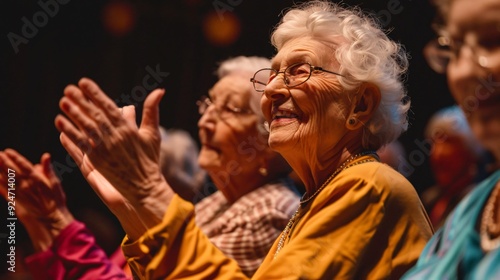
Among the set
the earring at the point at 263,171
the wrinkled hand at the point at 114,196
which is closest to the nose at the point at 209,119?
the earring at the point at 263,171

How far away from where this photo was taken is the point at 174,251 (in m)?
2.01

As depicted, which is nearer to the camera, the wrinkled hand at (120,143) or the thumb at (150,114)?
the wrinkled hand at (120,143)

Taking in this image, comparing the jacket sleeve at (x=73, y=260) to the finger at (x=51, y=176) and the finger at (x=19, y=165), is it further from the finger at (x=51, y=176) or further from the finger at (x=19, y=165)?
the finger at (x=19, y=165)

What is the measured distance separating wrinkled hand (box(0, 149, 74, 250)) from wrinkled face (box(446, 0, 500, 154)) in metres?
1.84

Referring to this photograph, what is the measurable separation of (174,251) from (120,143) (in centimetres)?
34

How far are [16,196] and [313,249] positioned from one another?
4.66 feet

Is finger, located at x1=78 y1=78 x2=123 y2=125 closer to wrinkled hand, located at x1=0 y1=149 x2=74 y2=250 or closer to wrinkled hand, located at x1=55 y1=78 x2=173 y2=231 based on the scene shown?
wrinkled hand, located at x1=55 y1=78 x2=173 y2=231

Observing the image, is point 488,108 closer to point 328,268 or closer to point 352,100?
point 328,268

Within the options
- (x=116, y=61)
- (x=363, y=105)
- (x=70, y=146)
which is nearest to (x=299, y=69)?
(x=363, y=105)

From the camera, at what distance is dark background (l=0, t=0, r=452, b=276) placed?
12.9 ft

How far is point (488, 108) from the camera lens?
1.17 m

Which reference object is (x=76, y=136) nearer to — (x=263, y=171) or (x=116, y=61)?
(x=263, y=171)

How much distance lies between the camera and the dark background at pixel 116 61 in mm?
3924

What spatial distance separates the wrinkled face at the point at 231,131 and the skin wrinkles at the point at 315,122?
2.57 feet
